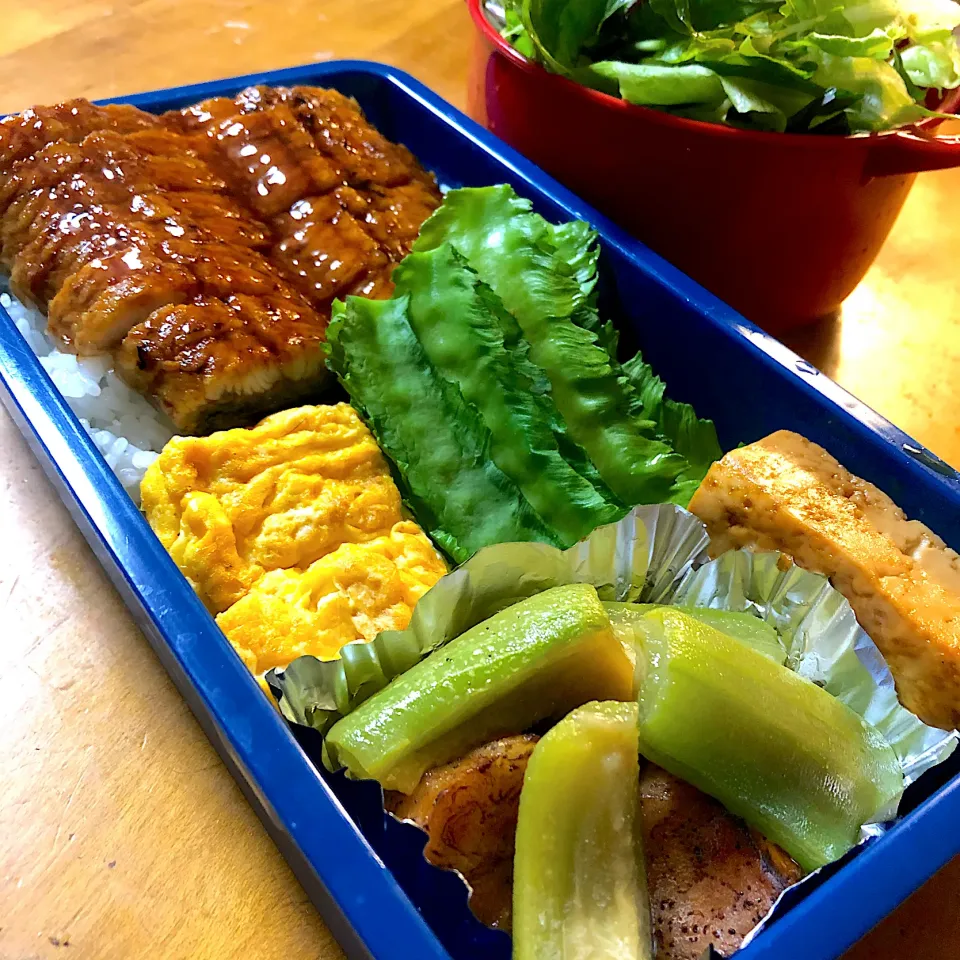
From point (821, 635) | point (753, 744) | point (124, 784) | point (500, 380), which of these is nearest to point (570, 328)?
point (500, 380)

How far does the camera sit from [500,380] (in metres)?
1.09

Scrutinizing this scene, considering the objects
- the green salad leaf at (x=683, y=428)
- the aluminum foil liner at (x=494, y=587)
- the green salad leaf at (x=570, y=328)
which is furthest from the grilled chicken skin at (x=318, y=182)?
the aluminum foil liner at (x=494, y=587)

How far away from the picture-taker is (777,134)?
1.14 m

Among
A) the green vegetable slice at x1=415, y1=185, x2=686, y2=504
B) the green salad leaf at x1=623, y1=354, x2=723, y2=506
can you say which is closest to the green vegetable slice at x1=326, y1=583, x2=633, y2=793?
the green vegetable slice at x1=415, y1=185, x2=686, y2=504

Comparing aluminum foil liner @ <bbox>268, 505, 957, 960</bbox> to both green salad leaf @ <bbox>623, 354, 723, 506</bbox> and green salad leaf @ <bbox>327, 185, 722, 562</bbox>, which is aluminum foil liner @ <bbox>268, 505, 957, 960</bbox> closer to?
green salad leaf @ <bbox>327, 185, 722, 562</bbox>

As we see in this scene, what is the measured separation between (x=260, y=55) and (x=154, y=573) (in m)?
1.58

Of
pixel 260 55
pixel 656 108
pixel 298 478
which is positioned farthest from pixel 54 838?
pixel 260 55

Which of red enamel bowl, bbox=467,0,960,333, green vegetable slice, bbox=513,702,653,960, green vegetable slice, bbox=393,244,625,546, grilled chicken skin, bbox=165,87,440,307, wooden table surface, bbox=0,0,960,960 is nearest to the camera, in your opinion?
green vegetable slice, bbox=513,702,653,960

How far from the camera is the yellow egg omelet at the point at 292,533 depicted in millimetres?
959

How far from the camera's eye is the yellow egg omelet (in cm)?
96

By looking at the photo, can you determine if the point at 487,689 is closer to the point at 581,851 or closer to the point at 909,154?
the point at 581,851

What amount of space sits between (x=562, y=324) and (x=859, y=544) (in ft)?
1.59

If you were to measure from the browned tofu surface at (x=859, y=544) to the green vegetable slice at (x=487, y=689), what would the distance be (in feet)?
0.87

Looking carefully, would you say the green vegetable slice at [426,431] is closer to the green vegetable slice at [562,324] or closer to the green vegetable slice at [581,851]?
the green vegetable slice at [562,324]
